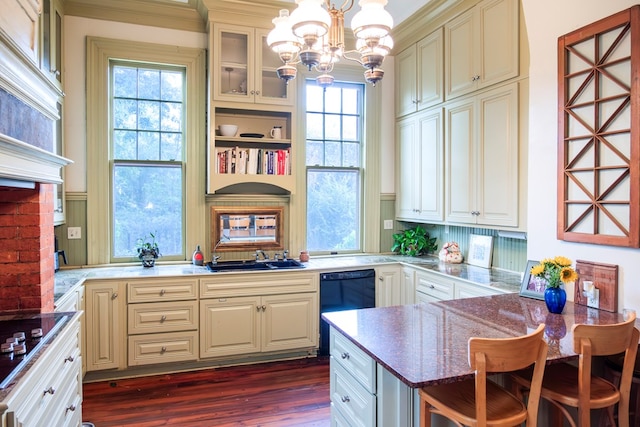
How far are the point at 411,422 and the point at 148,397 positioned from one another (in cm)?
223

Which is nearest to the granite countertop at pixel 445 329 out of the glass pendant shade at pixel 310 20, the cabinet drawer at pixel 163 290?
the glass pendant shade at pixel 310 20

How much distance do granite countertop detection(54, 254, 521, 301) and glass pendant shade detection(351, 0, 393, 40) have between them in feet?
6.19

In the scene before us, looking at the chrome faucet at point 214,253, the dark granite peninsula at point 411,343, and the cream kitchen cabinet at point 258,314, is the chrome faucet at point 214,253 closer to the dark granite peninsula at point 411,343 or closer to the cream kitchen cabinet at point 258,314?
the cream kitchen cabinet at point 258,314

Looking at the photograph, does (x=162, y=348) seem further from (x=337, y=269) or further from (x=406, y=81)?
(x=406, y=81)

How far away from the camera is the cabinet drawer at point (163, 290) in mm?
3383

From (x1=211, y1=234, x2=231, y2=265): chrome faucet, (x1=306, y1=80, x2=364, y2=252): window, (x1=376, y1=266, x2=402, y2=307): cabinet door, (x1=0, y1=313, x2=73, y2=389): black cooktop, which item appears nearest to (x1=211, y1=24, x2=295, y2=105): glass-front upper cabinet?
(x1=306, y1=80, x2=364, y2=252): window

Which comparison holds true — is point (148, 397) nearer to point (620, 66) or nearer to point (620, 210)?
Result: point (620, 210)

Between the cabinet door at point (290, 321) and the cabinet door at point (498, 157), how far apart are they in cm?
167

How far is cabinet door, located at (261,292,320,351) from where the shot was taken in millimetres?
3713

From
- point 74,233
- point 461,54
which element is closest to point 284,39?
point 461,54

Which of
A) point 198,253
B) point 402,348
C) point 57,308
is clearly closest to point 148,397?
point 57,308

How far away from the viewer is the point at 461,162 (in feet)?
11.8

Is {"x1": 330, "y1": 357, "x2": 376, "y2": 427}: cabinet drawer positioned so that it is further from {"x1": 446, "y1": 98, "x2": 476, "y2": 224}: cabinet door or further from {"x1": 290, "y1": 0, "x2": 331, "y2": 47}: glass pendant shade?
{"x1": 446, "y1": 98, "x2": 476, "y2": 224}: cabinet door

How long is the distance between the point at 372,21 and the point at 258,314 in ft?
8.51
